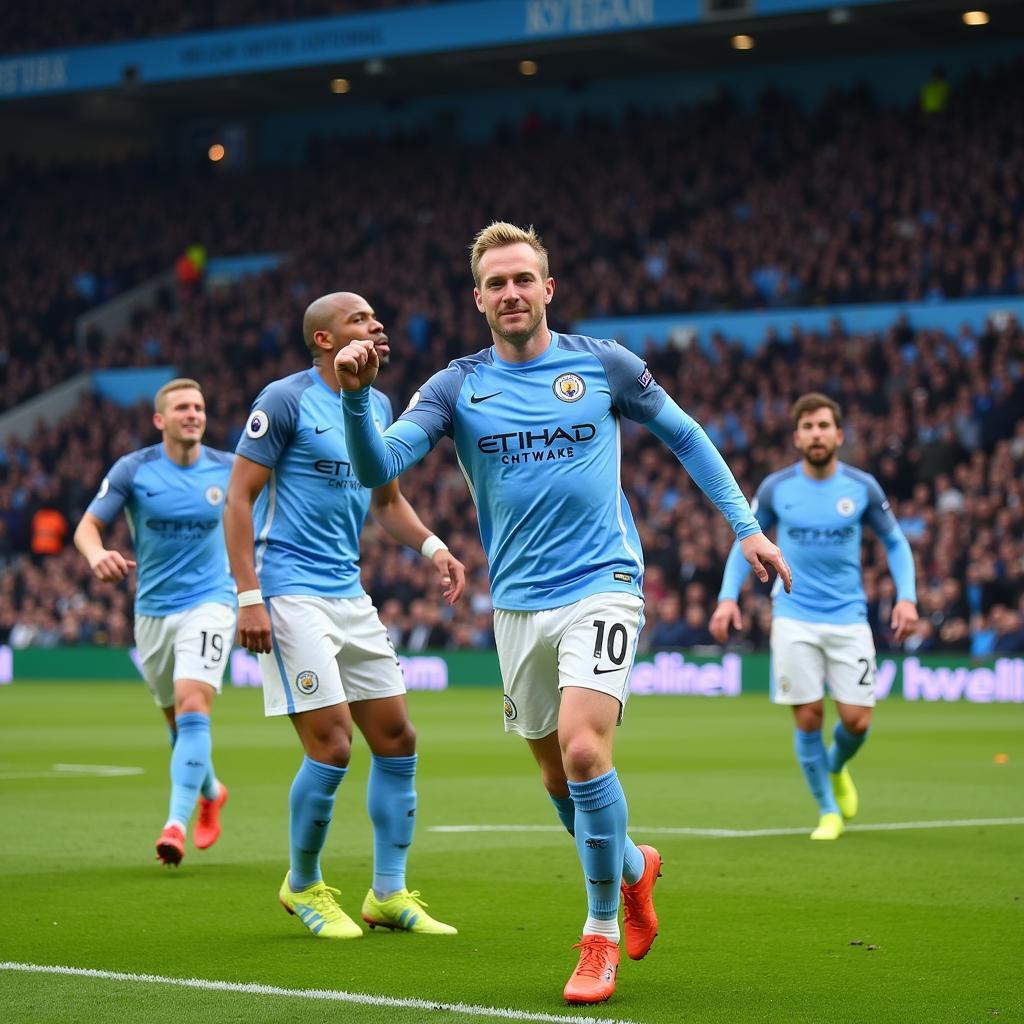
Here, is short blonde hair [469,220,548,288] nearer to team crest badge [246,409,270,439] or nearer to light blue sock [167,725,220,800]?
team crest badge [246,409,270,439]

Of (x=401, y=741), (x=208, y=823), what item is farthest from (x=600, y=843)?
(x=208, y=823)

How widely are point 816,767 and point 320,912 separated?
4769 millimetres

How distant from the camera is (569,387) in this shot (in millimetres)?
6773

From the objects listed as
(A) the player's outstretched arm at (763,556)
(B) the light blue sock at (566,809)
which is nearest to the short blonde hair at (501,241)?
(A) the player's outstretched arm at (763,556)

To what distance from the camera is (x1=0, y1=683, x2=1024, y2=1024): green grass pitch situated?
624 cm

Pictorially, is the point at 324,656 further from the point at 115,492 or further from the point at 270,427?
the point at 115,492

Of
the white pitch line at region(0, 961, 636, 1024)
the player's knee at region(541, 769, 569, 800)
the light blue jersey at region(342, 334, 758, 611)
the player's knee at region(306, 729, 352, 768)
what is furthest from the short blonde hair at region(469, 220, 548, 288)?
the white pitch line at region(0, 961, 636, 1024)

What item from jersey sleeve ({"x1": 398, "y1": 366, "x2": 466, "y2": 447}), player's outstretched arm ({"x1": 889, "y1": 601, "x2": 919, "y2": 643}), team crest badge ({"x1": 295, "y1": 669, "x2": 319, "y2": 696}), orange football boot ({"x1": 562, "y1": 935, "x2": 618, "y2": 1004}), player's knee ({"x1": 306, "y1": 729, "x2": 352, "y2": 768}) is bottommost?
orange football boot ({"x1": 562, "y1": 935, "x2": 618, "y2": 1004})

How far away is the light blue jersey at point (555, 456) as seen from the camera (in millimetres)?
6664

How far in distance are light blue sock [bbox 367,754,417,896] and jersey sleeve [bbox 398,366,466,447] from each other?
5.59 ft

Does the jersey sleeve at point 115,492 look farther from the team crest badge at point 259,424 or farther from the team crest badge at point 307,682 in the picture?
the team crest badge at point 307,682

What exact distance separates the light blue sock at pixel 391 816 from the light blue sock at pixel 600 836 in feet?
5.18

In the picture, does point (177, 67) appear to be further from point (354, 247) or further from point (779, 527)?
point (779, 527)

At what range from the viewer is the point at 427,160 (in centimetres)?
4456
